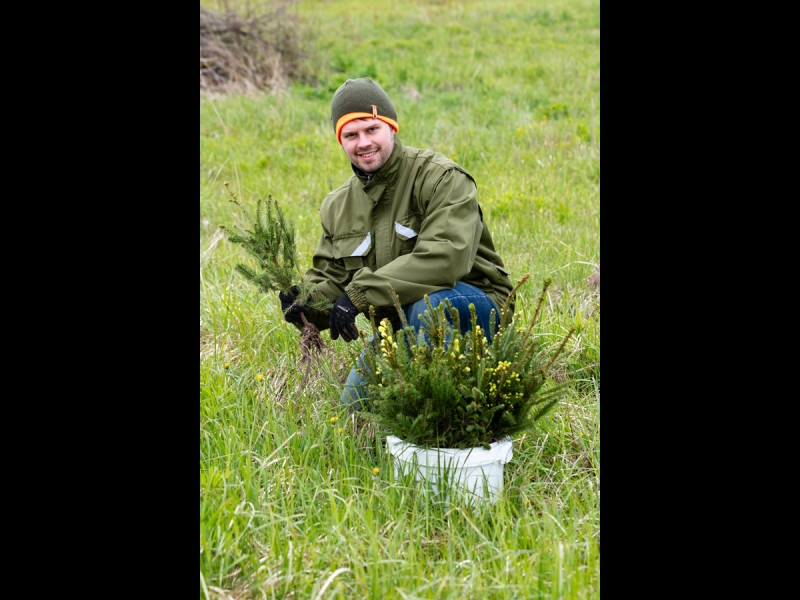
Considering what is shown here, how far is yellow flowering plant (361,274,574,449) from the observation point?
2764mm

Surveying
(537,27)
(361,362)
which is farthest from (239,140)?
(537,27)

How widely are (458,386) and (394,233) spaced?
978 millimetres

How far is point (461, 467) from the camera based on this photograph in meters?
2.80

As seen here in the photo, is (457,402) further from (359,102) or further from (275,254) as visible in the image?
(359,102)

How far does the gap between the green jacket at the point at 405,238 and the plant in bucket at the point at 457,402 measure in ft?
1.14

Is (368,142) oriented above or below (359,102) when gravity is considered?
below

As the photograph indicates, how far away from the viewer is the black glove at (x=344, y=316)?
327cm

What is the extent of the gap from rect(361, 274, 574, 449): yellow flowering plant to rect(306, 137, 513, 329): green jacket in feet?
1.13

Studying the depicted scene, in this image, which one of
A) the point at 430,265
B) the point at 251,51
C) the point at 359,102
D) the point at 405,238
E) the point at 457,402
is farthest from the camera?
the point at 251,51

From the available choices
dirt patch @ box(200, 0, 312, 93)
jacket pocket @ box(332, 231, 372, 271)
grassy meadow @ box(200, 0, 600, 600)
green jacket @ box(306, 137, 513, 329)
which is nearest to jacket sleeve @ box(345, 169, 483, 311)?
green jacket @ box(306, 137, 513, 329)

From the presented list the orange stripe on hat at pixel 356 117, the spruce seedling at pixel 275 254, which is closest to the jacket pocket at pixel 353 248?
the spruce seedling at pixel 275 254

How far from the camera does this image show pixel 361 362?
3115 mm

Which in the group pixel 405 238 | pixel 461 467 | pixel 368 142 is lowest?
pixel 461 467

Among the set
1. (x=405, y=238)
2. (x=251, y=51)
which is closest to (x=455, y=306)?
(x=405, y=238)
